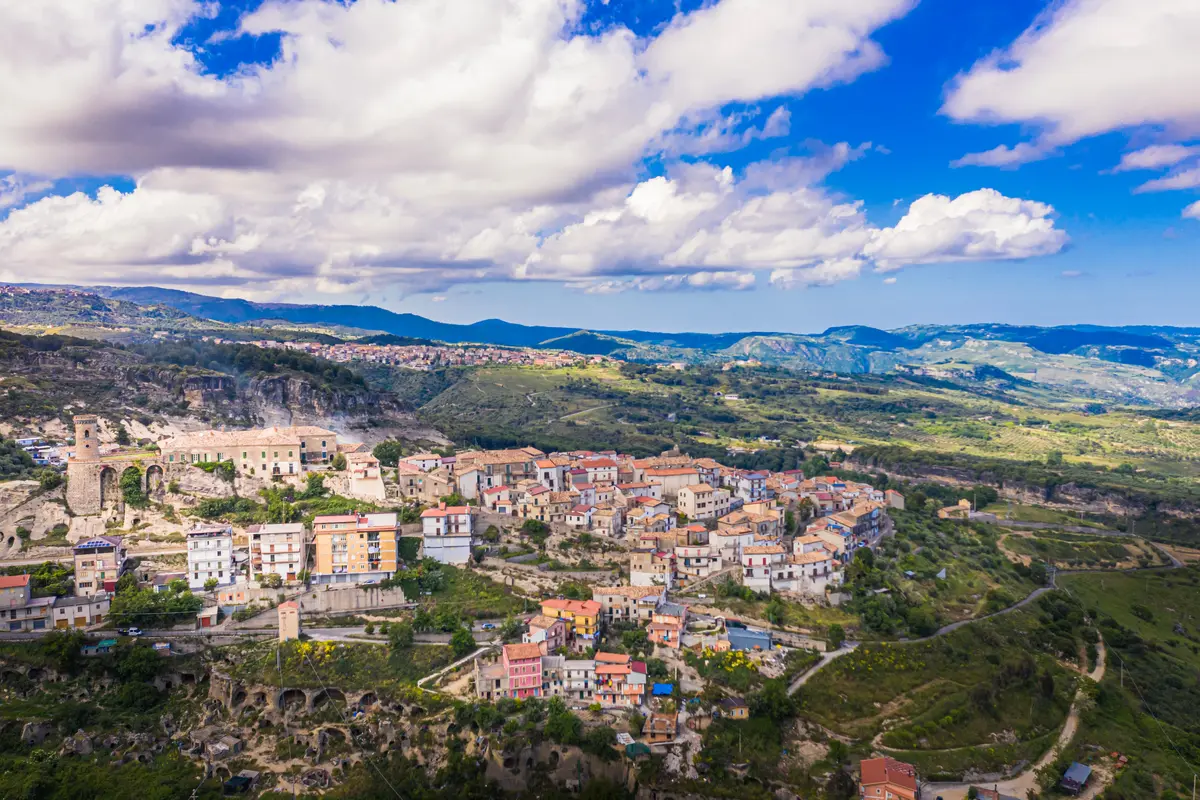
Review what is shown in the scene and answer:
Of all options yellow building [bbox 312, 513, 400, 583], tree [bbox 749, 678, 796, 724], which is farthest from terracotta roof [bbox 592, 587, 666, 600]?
yellow building [bbox 312, 513, 400, 583]

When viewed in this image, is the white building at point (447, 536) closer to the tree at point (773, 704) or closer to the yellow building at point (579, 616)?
the yellow building at point (579, 616)

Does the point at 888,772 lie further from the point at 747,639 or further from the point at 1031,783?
the point at 747,639

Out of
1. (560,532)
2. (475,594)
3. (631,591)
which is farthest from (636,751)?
(560,532)

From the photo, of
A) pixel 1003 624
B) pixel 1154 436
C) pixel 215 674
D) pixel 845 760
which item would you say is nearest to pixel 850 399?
pixel 1154 436

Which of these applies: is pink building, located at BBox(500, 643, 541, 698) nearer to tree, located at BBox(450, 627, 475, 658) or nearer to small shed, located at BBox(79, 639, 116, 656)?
tree, located at BBox(450, 627, 475, 658)

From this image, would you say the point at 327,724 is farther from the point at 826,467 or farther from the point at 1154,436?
the point at 1154,436

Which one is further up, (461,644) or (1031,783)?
(461,644)
